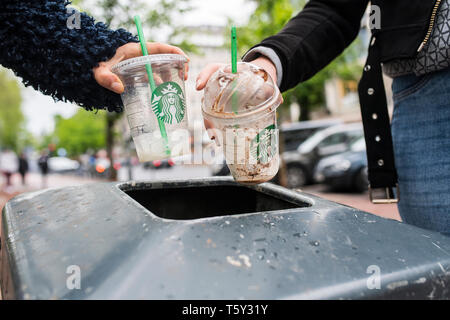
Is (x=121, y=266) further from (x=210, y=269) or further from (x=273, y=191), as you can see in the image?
(x=273, y=191)

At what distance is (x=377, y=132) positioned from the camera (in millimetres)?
1321

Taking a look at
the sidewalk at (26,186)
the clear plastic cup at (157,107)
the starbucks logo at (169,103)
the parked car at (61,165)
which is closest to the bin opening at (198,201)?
the clear plastic cup at (157,107)

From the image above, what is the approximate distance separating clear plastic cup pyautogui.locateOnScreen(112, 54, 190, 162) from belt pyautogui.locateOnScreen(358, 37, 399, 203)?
0.69 m

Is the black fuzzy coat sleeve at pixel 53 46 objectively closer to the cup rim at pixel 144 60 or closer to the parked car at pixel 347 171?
the cup rim at pixel 144 60

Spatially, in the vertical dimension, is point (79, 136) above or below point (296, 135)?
above

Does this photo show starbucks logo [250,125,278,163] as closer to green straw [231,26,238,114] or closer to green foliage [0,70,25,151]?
green straw [231,26,238,114]

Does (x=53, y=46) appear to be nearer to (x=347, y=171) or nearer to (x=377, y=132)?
(x=377, y=132)

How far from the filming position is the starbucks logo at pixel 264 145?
946 mm

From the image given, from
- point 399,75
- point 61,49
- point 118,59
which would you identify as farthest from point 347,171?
point 61,49

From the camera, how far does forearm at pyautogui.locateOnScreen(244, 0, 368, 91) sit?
4.05 feet

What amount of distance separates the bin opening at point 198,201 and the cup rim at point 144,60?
51cm

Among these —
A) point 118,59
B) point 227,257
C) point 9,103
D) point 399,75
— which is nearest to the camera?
point 227,257

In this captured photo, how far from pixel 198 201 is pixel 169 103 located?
0.53 m

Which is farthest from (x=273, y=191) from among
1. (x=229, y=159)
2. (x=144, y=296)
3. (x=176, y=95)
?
(x=144, y=296)
